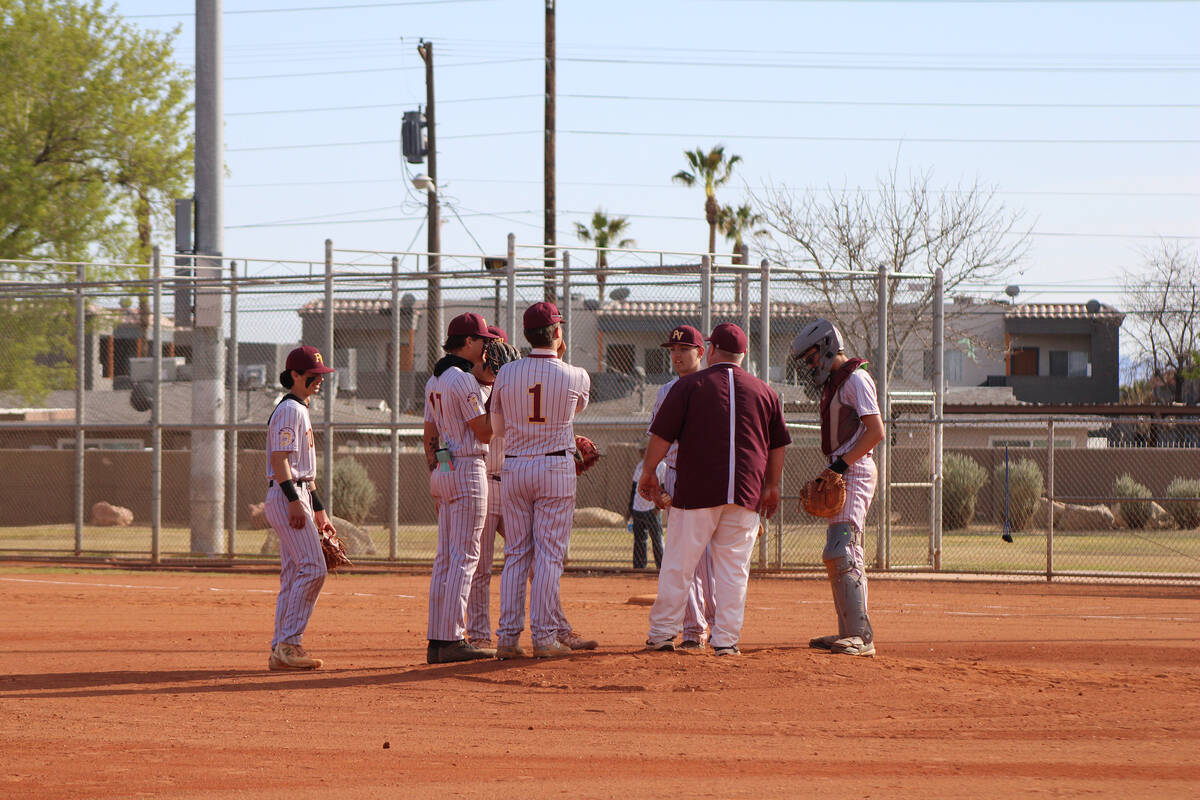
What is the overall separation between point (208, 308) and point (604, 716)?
1249 cm

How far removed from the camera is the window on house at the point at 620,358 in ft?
59.0

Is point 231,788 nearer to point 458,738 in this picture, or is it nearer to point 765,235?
point 458,738

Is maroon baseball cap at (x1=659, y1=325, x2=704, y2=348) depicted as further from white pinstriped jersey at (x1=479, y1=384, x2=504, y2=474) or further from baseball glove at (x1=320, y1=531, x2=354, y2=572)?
baseball glove at (x1=320, y1=531, x2=354, y2=572)

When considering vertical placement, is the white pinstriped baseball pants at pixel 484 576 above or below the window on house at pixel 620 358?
below

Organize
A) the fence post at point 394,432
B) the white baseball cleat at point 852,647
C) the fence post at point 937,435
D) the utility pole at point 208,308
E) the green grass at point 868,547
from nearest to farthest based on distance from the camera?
1. the white baseball cleat at point 852,647
2. the fence post at point 937,435
3. the fence post at point 394,432
4. the utility pole at point 208,308
5. the green grass at point 868,547

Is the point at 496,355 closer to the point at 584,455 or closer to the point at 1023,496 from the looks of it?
the point at 584,455

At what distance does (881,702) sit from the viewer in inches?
281

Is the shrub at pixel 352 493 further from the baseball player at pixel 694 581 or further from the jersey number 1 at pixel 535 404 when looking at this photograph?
the jersey number 1 at pixel 535 404

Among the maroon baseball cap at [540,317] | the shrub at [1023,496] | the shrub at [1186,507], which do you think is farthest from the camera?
the shrub at [1023,496]

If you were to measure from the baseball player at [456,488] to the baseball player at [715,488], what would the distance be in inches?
42.4

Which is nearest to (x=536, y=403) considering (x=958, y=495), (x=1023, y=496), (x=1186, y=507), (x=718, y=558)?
(x=718, y=558)

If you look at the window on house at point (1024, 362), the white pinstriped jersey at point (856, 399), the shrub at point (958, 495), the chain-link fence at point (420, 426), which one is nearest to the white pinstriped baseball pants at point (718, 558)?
the white pinstriped jersey at point (856, 399)

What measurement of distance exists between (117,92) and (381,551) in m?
12.8

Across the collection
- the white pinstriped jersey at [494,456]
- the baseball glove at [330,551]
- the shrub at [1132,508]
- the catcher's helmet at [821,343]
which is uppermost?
the catcher's helmet at [821,343]
